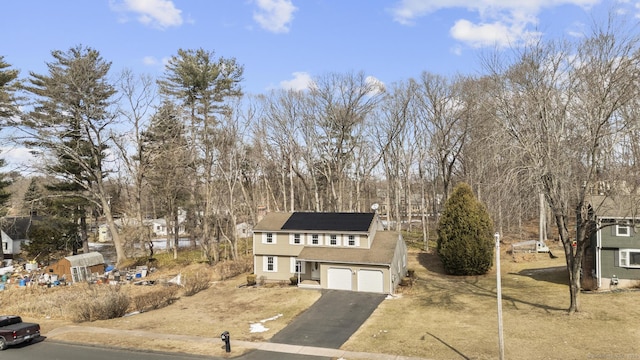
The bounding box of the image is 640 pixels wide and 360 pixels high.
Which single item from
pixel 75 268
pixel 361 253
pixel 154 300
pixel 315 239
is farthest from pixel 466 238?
pixel 75 268

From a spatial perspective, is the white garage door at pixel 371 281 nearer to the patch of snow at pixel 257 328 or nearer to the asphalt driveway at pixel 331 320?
the asphalt driveway at pixel 331 320

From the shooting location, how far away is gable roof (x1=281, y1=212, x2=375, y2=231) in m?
32.5

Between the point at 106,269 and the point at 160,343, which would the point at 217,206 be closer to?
the point at 106,269

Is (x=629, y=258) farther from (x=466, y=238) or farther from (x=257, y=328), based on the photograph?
(x=257, y=328)

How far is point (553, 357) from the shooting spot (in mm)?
16938

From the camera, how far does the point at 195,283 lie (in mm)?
31703

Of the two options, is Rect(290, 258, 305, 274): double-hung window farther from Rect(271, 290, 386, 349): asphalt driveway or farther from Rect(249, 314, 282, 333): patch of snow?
Rect(249, 314, 282, 333): patch of snow

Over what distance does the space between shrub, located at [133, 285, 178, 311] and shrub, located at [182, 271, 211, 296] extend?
1.07 m

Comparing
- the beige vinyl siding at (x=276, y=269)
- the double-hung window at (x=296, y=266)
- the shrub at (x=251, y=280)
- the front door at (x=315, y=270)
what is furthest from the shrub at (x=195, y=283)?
the front door at (x=315, y=270)

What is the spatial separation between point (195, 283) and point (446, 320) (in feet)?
61.4

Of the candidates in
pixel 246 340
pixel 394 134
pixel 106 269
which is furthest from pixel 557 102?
pixel 106 269

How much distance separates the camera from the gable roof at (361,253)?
29.7 m

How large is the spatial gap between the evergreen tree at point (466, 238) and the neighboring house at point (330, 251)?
3818 millimetres

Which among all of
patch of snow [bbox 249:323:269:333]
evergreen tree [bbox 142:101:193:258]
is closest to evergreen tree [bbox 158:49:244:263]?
evergreen tree [bbox 142:101:193:258]
